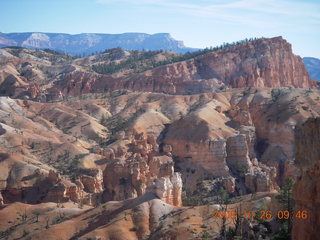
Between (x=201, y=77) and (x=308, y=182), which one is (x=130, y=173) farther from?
(x=201, y=77)

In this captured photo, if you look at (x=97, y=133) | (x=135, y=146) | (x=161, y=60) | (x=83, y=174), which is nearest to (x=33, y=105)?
(x=97, y=133)

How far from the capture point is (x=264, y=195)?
6425 centimetres

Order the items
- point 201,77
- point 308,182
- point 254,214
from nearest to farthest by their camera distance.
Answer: point 308,182 → point 254,214 → point 201,77

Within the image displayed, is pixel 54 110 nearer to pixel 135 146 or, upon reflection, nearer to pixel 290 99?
pixel 135 146

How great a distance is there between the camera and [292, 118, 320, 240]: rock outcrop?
3338 centimetres

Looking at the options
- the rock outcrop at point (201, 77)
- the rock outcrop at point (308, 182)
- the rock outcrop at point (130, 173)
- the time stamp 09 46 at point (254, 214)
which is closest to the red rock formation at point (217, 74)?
the rock outcrop at point (201, 77)

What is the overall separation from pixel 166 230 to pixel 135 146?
43959 mm

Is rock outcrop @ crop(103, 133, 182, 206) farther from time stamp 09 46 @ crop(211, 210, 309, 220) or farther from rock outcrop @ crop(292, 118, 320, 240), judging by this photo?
rock outcrop @ crop(292, 118, 320, 240)

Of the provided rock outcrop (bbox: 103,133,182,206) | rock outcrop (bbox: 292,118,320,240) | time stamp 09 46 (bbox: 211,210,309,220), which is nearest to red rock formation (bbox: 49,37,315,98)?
rock outcrop (bbox: 103,133,182,206)

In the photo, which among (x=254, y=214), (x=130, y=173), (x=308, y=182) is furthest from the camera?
(x=130, y=173)

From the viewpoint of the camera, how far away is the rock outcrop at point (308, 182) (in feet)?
109

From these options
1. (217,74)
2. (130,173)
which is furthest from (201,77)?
(130,173)

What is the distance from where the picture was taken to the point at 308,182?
34.0m

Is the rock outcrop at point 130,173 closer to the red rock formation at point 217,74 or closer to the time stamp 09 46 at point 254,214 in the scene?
the time stamp 09 46 at point 254,214
